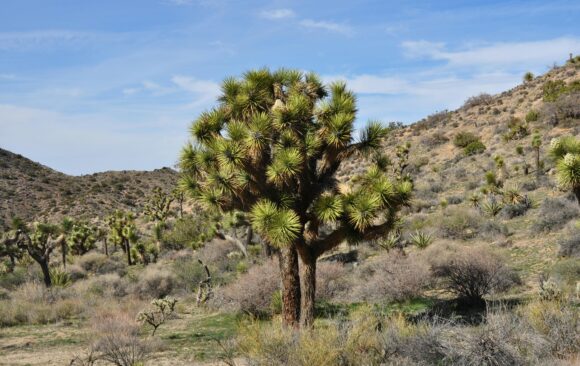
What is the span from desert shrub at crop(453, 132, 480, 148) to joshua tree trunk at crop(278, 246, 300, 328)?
35.5m

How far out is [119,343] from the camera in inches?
383

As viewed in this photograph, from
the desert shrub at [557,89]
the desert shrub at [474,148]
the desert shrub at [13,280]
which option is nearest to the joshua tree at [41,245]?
the desert shrub at [13,280]

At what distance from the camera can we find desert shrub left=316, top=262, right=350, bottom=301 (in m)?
16.3

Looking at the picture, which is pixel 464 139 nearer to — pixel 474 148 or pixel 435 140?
pixel 474 148

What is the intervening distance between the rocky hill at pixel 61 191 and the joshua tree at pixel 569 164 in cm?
5049

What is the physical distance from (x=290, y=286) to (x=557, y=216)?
12.4 m

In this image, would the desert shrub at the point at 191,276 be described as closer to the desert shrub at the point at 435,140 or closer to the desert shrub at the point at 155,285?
the desert shrub at the point at 155,285

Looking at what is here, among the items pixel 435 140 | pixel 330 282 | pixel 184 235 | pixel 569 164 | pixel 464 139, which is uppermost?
pixel 435 140

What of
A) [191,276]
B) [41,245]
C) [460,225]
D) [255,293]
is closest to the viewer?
[255,293]

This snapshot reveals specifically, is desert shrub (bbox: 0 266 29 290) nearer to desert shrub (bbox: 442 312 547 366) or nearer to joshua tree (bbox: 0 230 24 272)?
joshua tree (bbox: 0 230 24 272)

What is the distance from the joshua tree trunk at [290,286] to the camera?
11.4 meters

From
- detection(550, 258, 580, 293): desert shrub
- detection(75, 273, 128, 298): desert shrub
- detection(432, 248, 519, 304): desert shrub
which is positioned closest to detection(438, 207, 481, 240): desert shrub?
detection(550, 258, 580, 293): desert shrub

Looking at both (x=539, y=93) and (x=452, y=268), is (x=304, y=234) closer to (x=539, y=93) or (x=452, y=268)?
(x=452, y=268)

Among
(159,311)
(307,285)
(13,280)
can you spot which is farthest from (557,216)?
(13,280)
